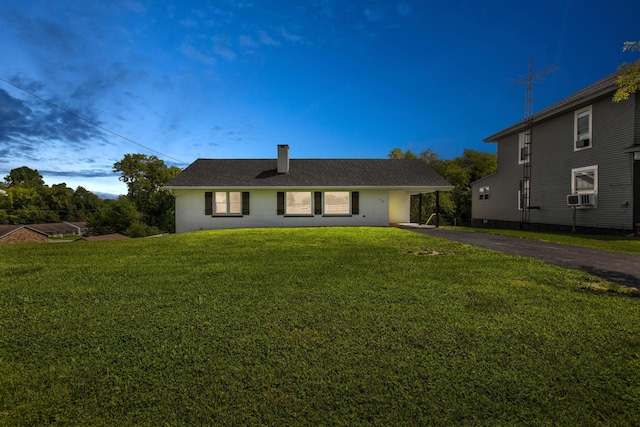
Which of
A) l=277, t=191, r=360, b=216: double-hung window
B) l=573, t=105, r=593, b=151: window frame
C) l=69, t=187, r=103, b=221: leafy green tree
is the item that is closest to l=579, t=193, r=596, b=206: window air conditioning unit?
l=573, t=105, r=593, b=151: window frame

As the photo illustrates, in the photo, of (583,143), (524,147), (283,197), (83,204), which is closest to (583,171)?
(583,143)

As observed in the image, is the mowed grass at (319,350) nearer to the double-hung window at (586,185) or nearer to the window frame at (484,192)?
the double-hung window at (586,185)

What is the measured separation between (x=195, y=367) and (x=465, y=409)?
2.15 m

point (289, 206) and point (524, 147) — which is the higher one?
point (524, 147)

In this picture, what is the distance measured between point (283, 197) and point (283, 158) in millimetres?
2782

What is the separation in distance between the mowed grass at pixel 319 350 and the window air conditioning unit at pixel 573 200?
11.3 metres

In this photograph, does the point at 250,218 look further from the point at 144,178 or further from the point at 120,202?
the point at 144,178

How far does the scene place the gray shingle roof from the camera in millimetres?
16375

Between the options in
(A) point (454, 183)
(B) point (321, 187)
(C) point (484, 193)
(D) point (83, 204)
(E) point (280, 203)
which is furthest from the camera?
(D) point (83, 204)

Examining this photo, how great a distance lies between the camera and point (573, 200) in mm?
13695

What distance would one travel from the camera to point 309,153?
2297 centimetres

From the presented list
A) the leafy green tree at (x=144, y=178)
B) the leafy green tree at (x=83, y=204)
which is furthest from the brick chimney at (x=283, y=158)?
the leafy green tree at (x=83, y=204)

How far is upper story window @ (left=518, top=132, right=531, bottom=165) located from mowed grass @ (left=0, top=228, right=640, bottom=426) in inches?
614

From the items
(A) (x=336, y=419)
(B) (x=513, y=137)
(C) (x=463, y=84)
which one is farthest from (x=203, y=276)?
(C) (x=463, y=84)
